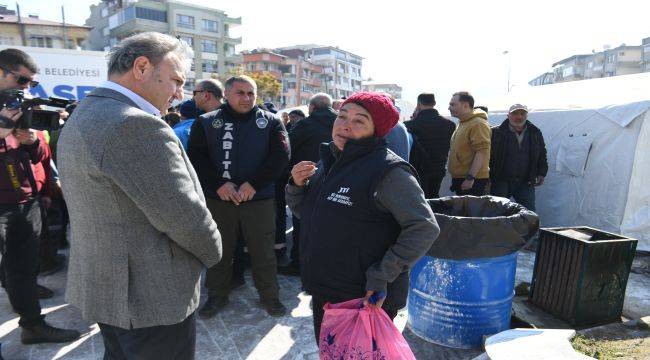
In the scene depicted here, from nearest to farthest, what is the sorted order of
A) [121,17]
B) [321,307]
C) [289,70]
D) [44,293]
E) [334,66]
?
[321,307] < [44,293] < [121,17] < [289,70] < [334,66]

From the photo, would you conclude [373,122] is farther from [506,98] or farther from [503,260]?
[506,98]

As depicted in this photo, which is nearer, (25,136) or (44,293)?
(25,136)

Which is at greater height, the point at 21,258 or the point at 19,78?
the point at 19,78

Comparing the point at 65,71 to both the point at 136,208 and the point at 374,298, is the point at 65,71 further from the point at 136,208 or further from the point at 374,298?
A: the point at 374,298

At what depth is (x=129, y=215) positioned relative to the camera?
138 centimetres

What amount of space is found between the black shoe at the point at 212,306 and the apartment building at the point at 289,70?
52194 millimetres

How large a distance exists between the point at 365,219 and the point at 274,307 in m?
2.01

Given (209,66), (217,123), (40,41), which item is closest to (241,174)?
(217,123)

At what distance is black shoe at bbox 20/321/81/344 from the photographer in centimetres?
297

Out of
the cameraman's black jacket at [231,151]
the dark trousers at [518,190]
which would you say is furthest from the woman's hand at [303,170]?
the dark trousers at [518,190]

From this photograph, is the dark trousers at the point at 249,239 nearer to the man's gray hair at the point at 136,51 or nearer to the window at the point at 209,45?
the man's gray hair at the point at 136,51

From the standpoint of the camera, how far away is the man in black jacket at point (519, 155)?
228 inches

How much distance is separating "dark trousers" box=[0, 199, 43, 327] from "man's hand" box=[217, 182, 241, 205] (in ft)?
4.51

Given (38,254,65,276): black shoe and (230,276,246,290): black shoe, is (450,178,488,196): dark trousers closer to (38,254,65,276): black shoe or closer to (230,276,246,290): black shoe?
(230,276,246,290): black shoe
